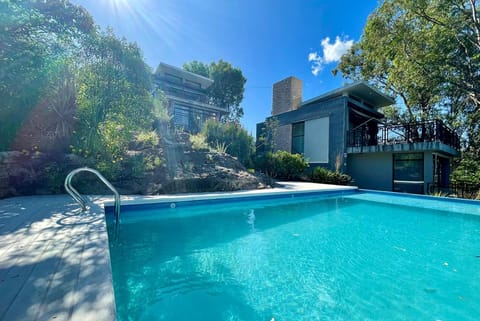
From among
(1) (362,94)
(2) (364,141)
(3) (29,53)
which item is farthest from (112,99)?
(1) (362,94)

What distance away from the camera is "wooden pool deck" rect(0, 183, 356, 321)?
1.20m

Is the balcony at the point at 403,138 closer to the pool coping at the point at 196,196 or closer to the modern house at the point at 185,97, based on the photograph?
the pool coping at the point at 196,196

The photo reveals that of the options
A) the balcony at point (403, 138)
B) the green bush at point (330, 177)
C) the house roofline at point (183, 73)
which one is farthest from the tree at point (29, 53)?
the balcony at point (403, 138)

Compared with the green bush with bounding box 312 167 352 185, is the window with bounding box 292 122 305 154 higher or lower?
higher

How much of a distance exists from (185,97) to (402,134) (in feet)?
47.4

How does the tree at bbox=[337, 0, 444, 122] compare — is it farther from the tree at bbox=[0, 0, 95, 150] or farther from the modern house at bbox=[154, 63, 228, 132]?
the tree at bbox=[0, 0, 95, 150]

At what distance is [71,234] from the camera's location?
2.51 m

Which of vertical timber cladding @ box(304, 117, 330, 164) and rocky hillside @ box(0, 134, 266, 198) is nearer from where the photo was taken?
rocky hillside @ box(0, 134, 266, 198)

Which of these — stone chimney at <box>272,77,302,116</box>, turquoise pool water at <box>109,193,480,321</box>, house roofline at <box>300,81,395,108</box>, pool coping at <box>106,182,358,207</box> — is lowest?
turquoise pool water at <box>109,193,480,321</box>

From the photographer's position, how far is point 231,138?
424 inches

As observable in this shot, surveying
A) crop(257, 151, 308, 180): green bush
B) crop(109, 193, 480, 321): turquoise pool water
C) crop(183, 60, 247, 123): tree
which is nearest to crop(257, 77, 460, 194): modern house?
crop(257, 151, 308, 180): green bush

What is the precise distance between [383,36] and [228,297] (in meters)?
12.1

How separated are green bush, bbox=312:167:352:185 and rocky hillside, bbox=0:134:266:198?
3.90 m

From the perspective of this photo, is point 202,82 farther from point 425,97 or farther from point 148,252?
point 148,252
